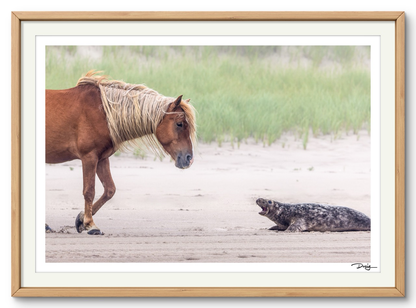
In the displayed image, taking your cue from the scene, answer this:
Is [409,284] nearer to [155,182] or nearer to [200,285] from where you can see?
[200,285]

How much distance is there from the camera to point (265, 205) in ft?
14.5

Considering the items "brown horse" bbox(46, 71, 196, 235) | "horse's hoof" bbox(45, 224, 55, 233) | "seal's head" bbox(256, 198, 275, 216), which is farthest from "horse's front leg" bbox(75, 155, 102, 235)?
"seal's head" bbox(256, 198, 275, 216)

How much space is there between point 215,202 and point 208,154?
0.43 meters

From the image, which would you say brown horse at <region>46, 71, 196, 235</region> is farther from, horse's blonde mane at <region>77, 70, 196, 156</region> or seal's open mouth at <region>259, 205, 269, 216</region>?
seal's open mouth at <region>259, 205, 269, 216</region>

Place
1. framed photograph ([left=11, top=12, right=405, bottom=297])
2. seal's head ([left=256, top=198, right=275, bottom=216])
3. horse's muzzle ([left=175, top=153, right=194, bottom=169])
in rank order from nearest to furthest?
framed photograph ([left=11, top=12, right=405, bottom=297]) → seal's head ([left=256, top=198, right=275, bottom=216]) → horse's muzzle ([left=175, top=153, right=194, bottom=169])

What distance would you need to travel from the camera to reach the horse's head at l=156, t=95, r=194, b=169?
4508 millimetres

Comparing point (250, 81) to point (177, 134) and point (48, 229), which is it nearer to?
point (177, 134)

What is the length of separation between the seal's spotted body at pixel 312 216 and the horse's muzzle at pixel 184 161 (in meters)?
0.68

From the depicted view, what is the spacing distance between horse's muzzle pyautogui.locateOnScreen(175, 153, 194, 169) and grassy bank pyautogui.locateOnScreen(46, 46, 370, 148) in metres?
0.21

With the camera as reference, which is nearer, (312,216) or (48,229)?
(48,229)

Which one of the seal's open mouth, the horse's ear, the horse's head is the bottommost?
the seal's open mouth

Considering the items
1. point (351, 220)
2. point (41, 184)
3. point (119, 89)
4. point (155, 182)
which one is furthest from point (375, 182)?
point (41, 184)
